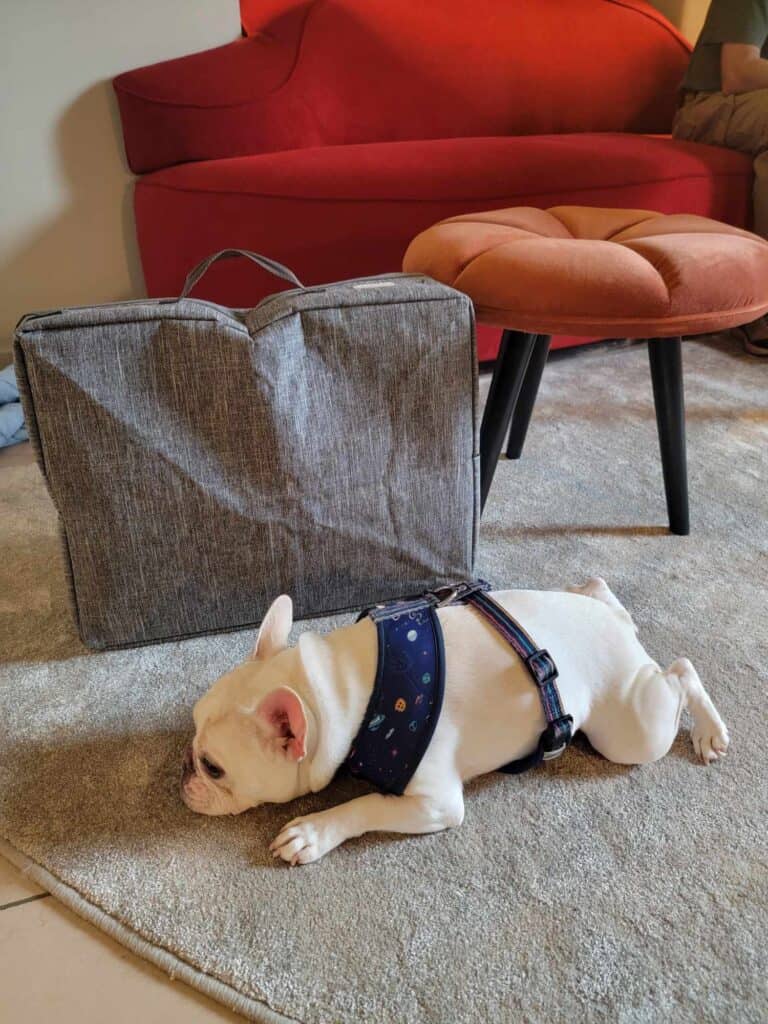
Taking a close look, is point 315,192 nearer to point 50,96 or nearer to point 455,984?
point 50,96

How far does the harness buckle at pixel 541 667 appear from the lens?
2.73 ft

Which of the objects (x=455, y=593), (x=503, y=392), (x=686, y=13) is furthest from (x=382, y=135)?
(x=455, y=593)

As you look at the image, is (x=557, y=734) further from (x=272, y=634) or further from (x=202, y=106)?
(x=202, y=106)

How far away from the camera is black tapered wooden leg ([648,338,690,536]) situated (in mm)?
1229

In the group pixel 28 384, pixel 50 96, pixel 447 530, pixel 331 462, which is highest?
pixel 50 96

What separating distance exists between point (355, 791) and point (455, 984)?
9.3 inches

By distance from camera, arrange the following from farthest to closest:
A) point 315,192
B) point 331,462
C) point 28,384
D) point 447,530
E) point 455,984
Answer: point 315,192
point 447,530
point 331,462
point 28,384
point 455,984

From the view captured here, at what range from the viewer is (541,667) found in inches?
32.9

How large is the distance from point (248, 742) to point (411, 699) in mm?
168

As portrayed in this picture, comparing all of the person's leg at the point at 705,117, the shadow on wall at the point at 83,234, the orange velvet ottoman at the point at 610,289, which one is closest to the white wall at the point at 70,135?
the shadow on wall at the point at 83,234

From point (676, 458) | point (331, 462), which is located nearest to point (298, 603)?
point (331, 462)

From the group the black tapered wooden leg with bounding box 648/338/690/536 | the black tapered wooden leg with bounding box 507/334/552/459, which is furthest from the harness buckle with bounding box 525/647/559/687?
the black tapered wooden leg with bounding box 507/334/552/459

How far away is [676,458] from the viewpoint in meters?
1.29

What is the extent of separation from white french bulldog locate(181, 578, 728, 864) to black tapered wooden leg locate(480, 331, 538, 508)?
38 cm
